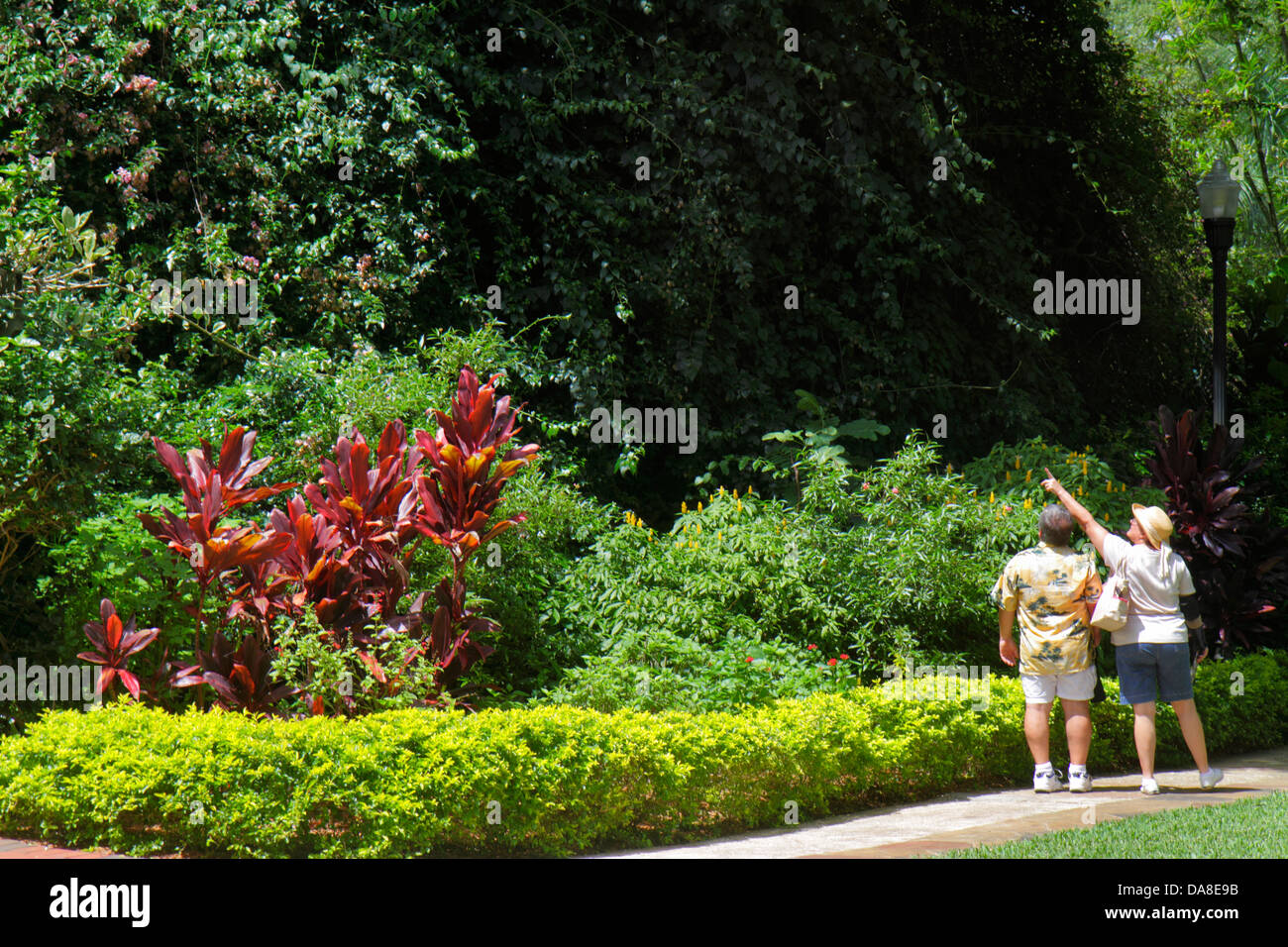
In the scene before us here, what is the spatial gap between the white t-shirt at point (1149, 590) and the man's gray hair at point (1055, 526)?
0.89ft

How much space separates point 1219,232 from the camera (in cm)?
873

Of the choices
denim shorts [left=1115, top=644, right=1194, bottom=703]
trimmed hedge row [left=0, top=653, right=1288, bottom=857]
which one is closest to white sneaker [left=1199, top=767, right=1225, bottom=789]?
denim shorts [left=1115, top=644, right=1194, bottom=703]

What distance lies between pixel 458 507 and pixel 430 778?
1.80 m

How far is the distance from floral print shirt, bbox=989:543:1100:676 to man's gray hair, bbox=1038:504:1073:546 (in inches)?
1.9

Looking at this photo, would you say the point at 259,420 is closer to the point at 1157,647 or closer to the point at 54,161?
the point at 54,161

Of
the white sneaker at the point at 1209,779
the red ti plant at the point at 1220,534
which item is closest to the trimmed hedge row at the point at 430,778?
the white sneaker at the point at 1209,779

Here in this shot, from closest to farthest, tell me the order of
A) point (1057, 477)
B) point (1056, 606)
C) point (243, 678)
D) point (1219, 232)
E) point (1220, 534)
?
point (243, 678)
point (1056, 606)
point (1220, 534)
point (1219, 232)
point (1057, 477)

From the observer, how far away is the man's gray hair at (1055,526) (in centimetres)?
611

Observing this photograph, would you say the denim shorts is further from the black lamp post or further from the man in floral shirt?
the black lamp post

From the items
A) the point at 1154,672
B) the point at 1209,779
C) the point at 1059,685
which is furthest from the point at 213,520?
the point at 1209,779

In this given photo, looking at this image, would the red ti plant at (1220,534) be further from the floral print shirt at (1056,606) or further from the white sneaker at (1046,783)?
the white sneaker at (1046,783)

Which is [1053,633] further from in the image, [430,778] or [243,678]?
[243,678]
